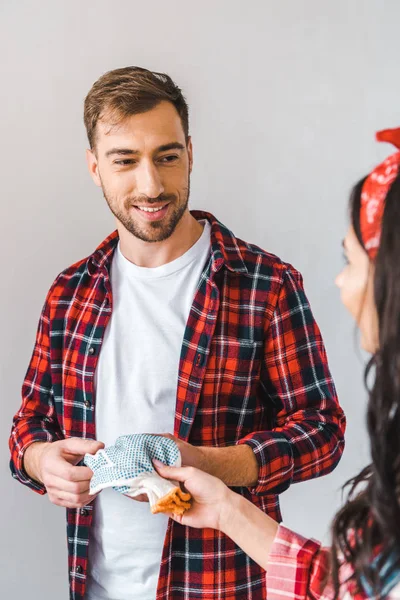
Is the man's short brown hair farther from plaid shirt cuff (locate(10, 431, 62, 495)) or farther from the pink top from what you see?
the pink top

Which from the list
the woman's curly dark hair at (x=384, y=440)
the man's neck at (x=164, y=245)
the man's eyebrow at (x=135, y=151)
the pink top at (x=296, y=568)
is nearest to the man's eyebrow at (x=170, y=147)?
the man's eyebrow at (x=135, y=151)

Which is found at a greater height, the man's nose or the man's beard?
the man's nose

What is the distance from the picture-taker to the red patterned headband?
930 mm

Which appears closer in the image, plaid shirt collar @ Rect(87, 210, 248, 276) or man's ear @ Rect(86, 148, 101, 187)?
plaid shirt collar @ Rect(87, 210, 248, 276)

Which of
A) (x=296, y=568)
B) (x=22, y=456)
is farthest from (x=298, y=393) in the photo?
(x=22, y=456)

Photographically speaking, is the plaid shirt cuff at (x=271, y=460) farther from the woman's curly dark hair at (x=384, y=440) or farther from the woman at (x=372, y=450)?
the woman's curly dark hair at (x=384, y=440)

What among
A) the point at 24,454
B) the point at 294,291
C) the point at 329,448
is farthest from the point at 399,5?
the point at 24,454

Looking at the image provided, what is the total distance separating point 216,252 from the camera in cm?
160

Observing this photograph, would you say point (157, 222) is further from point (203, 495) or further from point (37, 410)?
point (203, 495)

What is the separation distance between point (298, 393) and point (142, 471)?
42cm

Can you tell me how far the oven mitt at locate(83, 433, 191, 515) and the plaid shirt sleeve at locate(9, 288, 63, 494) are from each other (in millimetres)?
320

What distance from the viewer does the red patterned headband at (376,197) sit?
36.6 inches

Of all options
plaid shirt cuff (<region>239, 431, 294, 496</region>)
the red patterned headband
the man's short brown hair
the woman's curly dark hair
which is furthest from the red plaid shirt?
the red patterned headband

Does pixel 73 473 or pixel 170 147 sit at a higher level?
pixel 170 147
